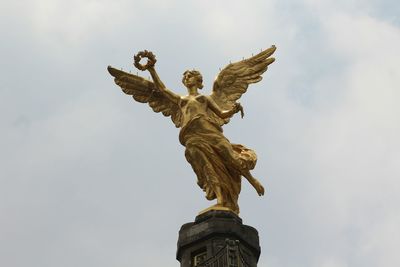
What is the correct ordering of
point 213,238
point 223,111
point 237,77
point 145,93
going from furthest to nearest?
point 237,77, point 145,93, point 223,111, point 213,238

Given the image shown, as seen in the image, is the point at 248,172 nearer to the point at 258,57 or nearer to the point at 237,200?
the point at 237,200

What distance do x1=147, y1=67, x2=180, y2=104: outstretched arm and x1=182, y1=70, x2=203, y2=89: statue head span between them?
0.40 m

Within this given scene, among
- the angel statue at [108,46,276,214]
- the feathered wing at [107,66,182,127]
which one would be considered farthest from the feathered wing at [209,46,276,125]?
the feathered wing at [107,66,182,127]

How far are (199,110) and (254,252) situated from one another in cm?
353

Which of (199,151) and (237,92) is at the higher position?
(237,92)

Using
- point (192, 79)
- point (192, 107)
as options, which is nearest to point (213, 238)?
point (192, 107)

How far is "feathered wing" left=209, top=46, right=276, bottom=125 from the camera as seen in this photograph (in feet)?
66.8

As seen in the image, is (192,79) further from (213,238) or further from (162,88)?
(213,238)

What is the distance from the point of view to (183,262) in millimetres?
17906

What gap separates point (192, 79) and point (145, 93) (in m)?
1.34

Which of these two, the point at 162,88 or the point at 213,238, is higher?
the point at 162,88

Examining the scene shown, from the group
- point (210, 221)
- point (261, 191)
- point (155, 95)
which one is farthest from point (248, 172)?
point (155, 95)

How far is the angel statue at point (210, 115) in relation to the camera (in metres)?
18.8

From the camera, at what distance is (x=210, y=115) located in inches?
763
